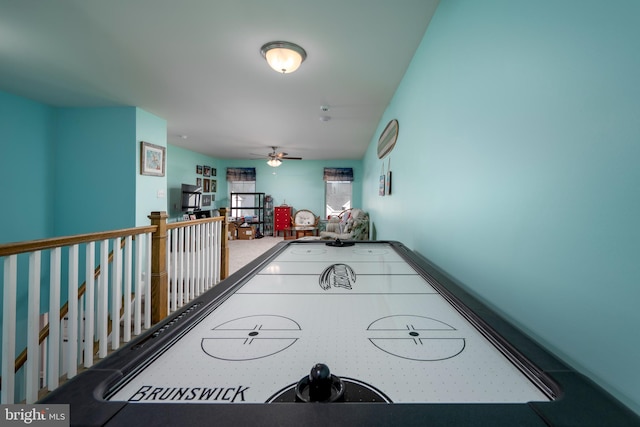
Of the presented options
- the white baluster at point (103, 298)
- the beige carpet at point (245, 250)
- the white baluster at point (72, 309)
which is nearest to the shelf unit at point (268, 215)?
the beige carpet at point (245, 250)

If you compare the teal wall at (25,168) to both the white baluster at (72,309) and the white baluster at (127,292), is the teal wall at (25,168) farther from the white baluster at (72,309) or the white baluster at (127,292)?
the white baluster at (72,309)

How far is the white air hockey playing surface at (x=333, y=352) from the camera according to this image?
54cm

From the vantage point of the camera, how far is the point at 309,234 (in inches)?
336

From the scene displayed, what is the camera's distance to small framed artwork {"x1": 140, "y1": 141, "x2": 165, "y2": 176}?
4.02 m

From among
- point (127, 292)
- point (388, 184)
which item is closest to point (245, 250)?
point (388, 184)

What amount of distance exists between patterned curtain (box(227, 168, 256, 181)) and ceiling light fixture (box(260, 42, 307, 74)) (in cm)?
661

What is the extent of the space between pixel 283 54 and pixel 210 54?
683 millimetres

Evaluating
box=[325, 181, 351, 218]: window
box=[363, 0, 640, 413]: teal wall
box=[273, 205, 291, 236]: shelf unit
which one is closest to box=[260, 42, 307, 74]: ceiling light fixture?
box=[363, 0, 640, 413]: teal wall

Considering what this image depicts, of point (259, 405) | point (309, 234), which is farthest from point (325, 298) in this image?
point (309, 234)

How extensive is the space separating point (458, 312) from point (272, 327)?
2.06 ft

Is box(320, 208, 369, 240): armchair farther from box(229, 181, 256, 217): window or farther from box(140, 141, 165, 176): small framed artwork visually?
box(229, 181, 256, 217): window

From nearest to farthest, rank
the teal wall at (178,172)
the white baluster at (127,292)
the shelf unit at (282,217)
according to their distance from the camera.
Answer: the white baluster at (127,292), the teal wall at (178,172), the shelf unit at (282,217)

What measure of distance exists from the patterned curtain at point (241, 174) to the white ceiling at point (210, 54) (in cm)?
437

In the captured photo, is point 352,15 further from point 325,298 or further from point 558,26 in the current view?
point 325,298
